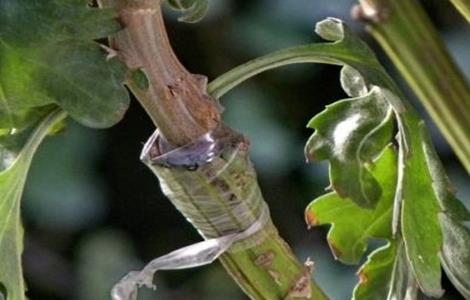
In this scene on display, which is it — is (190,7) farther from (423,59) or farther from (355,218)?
(355,218)

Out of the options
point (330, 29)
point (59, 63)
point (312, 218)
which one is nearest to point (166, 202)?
point (312, 218)

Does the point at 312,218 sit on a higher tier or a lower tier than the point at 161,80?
lower

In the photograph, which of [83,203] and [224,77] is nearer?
[224,77]

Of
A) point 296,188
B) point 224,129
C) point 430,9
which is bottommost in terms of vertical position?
point 296,188

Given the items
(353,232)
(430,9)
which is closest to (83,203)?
(430,9)

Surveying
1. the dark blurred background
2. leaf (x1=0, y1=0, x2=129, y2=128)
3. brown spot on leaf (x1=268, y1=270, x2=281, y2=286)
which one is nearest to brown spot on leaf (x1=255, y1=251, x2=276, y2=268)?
brown spot on leaf (x1=268, y1=270, x2=281, y2=286)

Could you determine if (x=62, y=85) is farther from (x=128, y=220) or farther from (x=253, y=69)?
(x=128, y=220)
